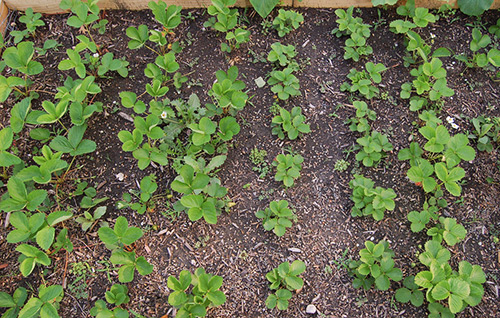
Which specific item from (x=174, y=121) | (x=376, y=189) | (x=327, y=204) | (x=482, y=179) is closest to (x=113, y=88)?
(x=174, y=121)

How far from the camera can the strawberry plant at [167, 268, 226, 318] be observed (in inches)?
86.2

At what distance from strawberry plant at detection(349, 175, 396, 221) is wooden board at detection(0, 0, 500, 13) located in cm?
153

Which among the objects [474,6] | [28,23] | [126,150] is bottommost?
[126,150]

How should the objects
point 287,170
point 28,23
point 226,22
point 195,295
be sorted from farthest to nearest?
point 28,23, point 226,22, point 287,170, point 195,295

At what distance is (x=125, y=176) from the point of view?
274cm

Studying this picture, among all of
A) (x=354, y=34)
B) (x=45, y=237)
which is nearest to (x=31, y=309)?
(x=45, y=237)

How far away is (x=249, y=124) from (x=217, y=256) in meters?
0.98

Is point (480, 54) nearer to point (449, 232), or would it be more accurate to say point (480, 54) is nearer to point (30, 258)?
point (449, 232)

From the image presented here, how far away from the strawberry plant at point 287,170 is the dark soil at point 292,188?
0.14m

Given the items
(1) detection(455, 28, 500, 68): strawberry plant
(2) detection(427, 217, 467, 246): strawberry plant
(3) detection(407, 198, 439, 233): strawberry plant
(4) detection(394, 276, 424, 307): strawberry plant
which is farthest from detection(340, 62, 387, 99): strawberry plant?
(4) detection(394, 276, 424, 307): strawberry plant

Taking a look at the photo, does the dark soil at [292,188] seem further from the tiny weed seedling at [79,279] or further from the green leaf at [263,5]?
the green leaf at [263,5]

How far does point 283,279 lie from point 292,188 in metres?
0.62

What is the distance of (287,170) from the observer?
104 inches

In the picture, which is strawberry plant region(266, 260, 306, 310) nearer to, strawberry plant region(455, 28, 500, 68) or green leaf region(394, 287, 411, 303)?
green leaf region(394, 287, 411, 303)
